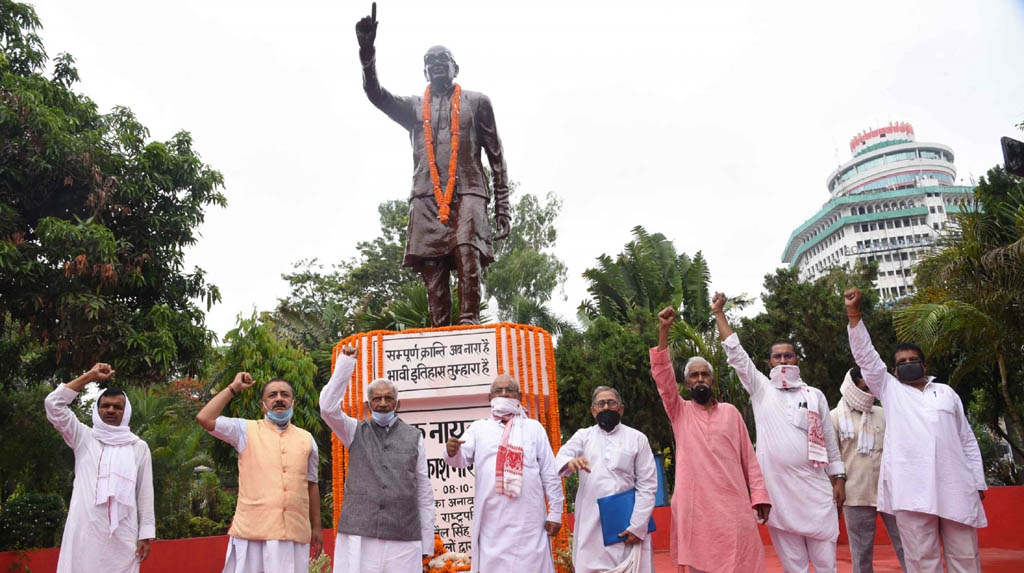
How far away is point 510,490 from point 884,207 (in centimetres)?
7130

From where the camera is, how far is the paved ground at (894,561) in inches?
267

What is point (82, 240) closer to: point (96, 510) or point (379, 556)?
point (96, 510)

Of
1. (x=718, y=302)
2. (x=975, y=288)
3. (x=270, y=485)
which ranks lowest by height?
(x=270, y=485)

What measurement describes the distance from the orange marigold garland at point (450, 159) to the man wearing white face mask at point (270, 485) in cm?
244

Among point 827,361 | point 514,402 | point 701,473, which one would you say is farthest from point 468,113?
point 827,361

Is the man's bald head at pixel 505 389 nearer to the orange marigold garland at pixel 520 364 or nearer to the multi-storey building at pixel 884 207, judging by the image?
the orange marigold garland at pixel 520 364

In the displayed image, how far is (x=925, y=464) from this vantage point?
399cm

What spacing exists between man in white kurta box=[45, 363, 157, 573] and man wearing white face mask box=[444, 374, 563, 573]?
69.0 inches

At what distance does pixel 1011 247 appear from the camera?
7324 mm

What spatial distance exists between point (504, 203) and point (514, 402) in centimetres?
276

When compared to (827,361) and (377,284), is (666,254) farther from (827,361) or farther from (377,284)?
(377,284)

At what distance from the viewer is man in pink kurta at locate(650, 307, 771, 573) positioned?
3.94 meters

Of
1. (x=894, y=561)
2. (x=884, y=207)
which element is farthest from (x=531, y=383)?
(x=884, y=207)

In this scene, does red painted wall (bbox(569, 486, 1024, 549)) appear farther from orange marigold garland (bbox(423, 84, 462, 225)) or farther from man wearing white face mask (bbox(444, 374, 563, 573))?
man wearing white face mask (bbox(444, 374, 563, 573))
